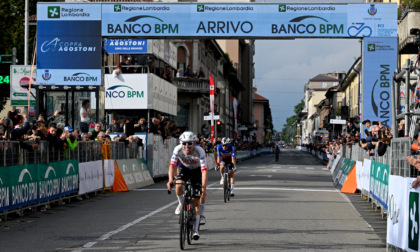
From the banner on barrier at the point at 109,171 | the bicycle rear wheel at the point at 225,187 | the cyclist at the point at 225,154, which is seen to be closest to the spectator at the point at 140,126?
the banner on barrier at the point at 109,171

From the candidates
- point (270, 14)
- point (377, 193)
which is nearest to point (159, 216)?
point (377, 193)

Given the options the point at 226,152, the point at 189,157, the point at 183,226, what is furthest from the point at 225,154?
the point at 183,226

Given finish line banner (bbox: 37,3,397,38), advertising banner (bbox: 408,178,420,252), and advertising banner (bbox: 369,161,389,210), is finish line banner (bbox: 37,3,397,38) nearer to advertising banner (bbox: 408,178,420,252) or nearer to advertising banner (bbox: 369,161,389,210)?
advertising banner (bbox: 369,161,389,210)

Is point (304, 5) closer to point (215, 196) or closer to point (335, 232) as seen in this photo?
point (215, 196)

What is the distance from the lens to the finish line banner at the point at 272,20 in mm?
28672

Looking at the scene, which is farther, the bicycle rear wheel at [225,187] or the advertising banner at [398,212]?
the bicycle rear wheel at [225,187]

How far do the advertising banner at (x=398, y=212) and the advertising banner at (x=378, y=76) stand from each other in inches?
727

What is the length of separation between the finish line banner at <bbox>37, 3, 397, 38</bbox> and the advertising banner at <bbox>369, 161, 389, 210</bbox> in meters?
11.2

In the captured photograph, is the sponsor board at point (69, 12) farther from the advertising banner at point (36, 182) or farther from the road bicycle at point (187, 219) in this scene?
the road bicycle at point (187, 219)

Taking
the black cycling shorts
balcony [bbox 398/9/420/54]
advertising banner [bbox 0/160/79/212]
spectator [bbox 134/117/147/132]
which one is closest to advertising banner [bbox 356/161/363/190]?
advertising banner [bbox 0/160/79/212]

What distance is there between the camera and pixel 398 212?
9.57 m

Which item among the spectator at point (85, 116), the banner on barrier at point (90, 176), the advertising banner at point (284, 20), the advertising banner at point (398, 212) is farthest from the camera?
the advertising banner at point (284, 20)

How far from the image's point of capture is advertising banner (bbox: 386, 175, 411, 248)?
912cm

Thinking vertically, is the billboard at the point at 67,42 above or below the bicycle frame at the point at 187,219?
above
